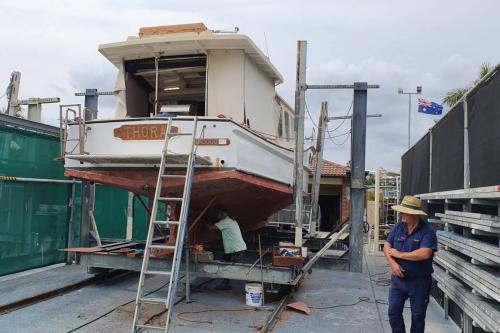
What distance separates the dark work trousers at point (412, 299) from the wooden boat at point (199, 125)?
9.31 ft

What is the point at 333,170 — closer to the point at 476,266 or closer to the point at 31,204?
the point at 31,204

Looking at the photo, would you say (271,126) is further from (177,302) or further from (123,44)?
(177,302)

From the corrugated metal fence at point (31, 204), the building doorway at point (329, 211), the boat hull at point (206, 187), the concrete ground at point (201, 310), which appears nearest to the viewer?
the concrete ground at point (201, 310)

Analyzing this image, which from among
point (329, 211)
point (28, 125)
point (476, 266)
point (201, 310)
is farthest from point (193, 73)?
point (329, 211)

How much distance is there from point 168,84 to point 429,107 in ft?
38.9

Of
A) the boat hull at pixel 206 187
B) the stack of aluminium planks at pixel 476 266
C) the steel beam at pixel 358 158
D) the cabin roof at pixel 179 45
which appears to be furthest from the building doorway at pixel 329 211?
the stack of aluminium planks at pixel 476 266

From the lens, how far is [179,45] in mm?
7586

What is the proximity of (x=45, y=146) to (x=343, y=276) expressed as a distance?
22.6 feet

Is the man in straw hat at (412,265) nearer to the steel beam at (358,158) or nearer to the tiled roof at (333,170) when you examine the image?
the steel beam at (358,158)

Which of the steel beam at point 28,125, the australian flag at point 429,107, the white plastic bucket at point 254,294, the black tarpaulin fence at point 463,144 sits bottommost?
the white plastic bucket at point 254,294

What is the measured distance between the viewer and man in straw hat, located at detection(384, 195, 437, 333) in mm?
4641

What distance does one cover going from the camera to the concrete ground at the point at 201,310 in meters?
5.92

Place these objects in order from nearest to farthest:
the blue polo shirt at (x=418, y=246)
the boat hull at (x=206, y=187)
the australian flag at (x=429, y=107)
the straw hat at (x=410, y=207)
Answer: the blue polo shirt at (x=418, y=246) < the straw hat at (x=410, y=207) < the boat hull at (x=206, y=187) < the australian flag at (x=429, y=107)

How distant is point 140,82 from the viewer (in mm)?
8773
